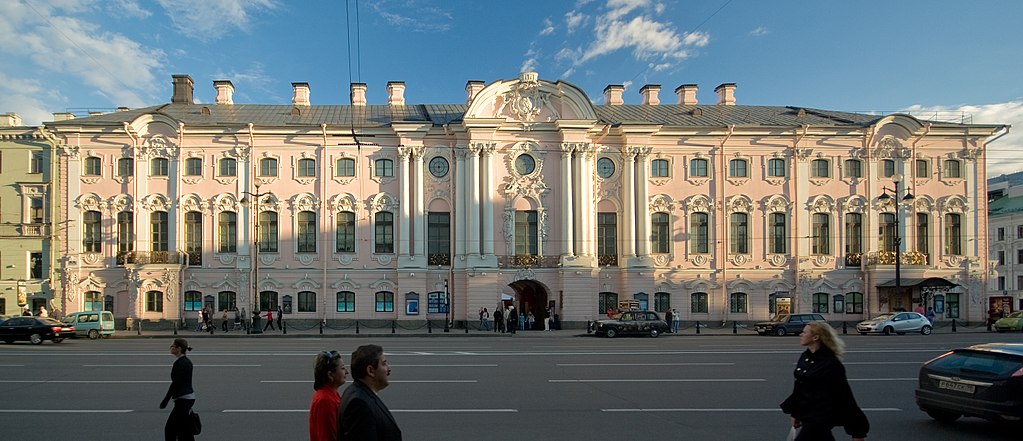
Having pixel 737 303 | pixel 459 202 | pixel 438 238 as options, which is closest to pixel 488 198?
pixel 459 202

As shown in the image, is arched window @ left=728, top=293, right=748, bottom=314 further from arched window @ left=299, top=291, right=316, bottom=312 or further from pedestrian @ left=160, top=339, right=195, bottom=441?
pedestrian @ left=160, top=339, right=195, bottom=441

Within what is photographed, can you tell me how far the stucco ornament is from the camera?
131 ft

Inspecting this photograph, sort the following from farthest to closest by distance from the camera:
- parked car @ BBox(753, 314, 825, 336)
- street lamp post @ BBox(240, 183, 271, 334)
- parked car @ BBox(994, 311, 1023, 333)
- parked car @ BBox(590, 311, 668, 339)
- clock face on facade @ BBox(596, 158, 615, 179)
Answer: clock face on facade @ BBox(596, 158, 615, 179) < street lamp post @ BBox(240, 183, 271, 334) < parked car @ BBox(994, 311, 1023, 333) < parked car @ BBox(753, 314, 825, 336) < parked car @ BBox(590, 311, 668, 339)

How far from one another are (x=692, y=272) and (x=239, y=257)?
84.0ft

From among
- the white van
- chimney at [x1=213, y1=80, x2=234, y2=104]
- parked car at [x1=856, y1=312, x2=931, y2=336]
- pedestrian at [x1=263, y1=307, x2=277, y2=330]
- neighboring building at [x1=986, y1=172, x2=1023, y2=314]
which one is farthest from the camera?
neighboring building at [x1=986, y1=172, x2=1023, y2=314]

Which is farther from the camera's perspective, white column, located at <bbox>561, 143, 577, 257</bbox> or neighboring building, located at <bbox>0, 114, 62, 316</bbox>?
neighboring building, located at <bbox>0, 114, 62, 316</bbox>

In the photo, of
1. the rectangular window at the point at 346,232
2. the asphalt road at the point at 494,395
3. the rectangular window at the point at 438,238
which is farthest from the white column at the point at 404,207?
the asphalt road at the point at 494,395

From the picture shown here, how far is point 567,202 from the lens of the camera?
40.3 m

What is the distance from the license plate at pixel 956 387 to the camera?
1055 centimetres

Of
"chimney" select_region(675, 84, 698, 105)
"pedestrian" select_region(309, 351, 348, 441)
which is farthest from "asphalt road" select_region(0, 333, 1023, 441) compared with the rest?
"chimney" select_region(675, 84, 698, 105)

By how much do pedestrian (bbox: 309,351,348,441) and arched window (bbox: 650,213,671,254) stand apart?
3725cm

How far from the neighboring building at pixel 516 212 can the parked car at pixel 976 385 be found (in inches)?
1113

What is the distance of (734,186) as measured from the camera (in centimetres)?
4191

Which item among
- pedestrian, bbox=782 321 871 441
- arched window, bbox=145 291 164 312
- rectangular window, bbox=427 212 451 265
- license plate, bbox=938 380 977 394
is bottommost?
arched window, bbox=145 291 164 312
